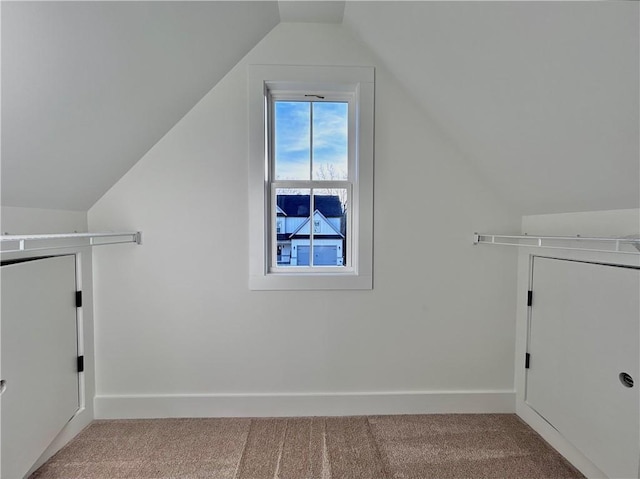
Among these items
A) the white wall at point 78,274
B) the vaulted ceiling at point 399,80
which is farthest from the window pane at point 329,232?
the white wall at point 78,274

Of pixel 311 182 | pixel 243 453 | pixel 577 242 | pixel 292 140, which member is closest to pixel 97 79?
pixel 292 140

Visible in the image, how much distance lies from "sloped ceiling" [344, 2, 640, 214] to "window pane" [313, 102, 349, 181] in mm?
428

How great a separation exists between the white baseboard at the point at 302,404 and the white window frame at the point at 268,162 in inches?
27.9

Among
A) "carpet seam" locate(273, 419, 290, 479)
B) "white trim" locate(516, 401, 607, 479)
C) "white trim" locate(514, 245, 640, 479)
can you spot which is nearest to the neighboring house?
"carpet seam" locate(273, 419, 290, 479)

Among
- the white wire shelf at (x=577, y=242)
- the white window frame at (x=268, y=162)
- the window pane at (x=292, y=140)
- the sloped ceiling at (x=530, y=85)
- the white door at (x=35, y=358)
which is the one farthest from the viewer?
the window pane at (x=292, y=140)

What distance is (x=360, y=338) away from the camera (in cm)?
199

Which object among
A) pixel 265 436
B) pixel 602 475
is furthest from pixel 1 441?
pixel 602 475

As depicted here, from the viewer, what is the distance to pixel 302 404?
1.96 meters

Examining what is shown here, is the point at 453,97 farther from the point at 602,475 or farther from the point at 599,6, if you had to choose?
the point at 602,475

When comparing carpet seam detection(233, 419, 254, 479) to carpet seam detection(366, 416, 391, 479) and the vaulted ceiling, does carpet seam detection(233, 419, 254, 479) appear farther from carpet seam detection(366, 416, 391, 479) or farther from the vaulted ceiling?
the vaulted ceiling

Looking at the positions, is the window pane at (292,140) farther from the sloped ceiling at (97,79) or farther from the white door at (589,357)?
the white door at (589,357)

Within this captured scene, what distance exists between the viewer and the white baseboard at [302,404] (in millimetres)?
1939

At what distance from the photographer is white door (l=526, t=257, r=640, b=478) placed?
1291 millimetres

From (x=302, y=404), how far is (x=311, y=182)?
1.42 metres
